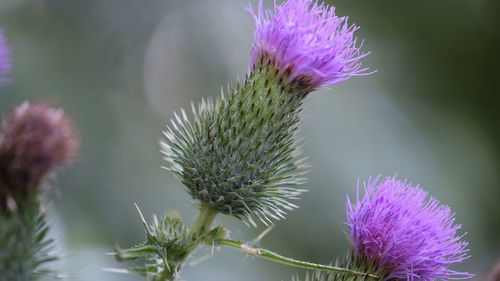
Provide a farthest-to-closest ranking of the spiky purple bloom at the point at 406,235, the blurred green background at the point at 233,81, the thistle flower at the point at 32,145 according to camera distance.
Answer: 1. the blurred green background at the point at 233,81
2. the spiky purple bloom at the point at 406,235
3. the thistle flower at the point at 32,145

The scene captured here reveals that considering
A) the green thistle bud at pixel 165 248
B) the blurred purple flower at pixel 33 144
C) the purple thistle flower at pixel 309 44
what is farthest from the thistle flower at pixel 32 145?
the purple thistle flower at pixel 309 44

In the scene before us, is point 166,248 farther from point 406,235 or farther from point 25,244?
point 406,235

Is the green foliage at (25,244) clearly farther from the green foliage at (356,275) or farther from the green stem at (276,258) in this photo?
the green foliage at (356,275)

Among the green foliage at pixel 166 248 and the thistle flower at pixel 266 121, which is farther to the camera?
the thistle flower at pixel 266 121

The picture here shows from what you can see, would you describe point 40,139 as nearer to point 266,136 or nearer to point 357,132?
point 266,136

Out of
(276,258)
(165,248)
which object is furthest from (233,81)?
(276,258)

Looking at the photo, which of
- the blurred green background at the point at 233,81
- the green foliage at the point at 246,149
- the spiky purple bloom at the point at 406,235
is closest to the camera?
the spiky purple bloom at the point at 406,235

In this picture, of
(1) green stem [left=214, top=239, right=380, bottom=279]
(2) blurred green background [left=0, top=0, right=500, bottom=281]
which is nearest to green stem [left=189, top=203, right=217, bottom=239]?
(1) green stem [left=214, top=239, right=380, bottom=279]
